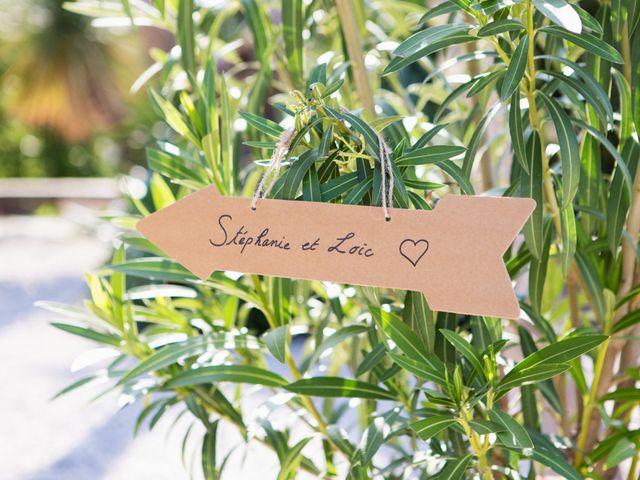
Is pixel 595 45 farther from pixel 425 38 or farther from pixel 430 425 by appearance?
pixel 430 425

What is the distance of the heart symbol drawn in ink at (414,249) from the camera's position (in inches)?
19.6

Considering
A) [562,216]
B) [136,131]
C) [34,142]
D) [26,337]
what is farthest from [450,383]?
[34,142]

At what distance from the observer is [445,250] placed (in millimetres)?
494

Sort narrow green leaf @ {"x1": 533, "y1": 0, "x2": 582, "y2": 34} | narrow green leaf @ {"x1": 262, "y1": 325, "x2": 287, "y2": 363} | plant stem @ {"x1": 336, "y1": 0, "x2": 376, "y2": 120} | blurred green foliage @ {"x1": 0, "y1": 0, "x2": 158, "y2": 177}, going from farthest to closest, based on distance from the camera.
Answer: blurred green foliage @ {"x1": 0, "y1": 0, "x2": 158, "y2": 177} → plant stem @ {"x1": 336, "y1": 0, "x2": 376, "y2": 120} → narrow green leaf @ {"x1": 262, "y1": 325, "x2": 287, "y2": 363} → narrow green leaf @ {"x1": 533, "y1": 0, "x2": 582, "y2": 34}

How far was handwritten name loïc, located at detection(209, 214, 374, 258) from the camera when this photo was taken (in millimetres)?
511

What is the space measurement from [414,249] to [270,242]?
4.2 inches

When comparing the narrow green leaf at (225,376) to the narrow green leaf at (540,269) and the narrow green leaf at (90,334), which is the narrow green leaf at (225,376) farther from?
the narrow green leaf at (540,269)

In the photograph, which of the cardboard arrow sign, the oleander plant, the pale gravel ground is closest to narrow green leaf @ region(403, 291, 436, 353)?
the oleander plant

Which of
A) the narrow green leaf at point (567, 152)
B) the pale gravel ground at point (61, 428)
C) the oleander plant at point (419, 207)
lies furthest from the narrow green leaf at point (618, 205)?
the pale gravel ground at point (61, 428)

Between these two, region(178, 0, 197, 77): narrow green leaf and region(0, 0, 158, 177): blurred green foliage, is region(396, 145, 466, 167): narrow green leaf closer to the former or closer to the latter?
region(178, 0, 197, 77): narrow green leaf

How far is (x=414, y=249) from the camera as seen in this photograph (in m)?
0.50

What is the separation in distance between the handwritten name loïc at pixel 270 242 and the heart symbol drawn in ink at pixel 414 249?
0.9 inches

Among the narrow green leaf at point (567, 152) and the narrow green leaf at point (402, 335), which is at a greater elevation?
the narrow green leaf at point (567, 152)

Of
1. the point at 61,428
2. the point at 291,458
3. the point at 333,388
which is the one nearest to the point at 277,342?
the point at 333,388
